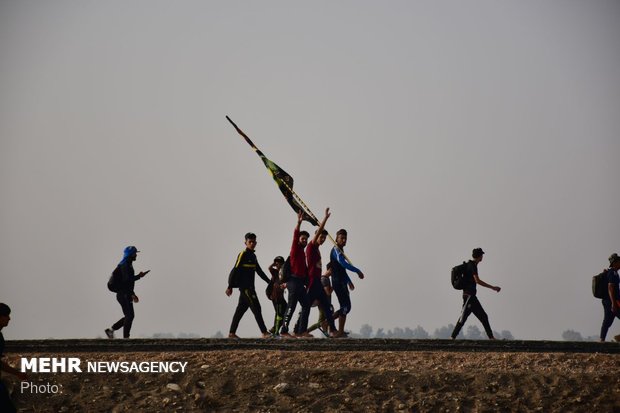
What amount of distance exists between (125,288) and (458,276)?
589 centimetres

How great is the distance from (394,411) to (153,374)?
3.62 meters

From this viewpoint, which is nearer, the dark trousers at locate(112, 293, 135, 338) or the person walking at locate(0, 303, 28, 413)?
the person walking at locate(0, 303, 28, 413)

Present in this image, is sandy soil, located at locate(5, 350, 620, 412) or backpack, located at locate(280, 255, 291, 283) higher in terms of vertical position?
backpack, located at locate(280, 255, 291, 283)

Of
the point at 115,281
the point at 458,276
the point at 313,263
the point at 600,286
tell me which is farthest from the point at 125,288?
the point at 600,286

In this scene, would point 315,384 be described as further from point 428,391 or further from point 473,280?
point 473,280

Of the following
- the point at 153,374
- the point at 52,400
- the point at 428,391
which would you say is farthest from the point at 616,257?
the point at 52,400

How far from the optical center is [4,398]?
13594 millimetres

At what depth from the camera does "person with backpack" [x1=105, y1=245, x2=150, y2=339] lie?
72.9 ft

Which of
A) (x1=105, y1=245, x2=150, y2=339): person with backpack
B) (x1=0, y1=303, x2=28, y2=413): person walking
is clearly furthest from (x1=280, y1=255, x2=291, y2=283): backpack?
(x1=0, y1=303, x2=28, y2=413): person walking

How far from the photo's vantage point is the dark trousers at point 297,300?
71.4 feet

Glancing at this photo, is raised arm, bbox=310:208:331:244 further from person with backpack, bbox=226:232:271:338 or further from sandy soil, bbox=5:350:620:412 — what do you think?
sandy soil, bbox=5:350:620:412

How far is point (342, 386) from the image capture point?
17.4 meters

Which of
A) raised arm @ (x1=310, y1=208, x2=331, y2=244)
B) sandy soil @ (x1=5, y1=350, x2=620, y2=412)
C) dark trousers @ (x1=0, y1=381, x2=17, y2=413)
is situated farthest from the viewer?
raised arm @ (x1=310, y1=208, x2=331, y2=244)

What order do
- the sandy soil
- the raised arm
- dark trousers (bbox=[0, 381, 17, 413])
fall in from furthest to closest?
the raised arm < the sandy soil < dark trousers (bbox=[0, 381, 17, 413])
